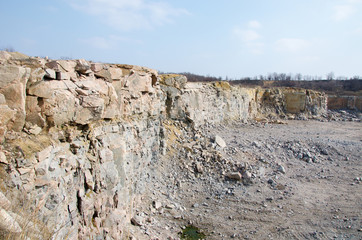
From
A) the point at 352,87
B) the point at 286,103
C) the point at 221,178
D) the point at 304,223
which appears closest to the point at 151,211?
the point at 221,178

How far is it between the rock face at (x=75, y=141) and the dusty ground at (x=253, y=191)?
1.07 metres

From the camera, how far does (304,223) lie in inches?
251

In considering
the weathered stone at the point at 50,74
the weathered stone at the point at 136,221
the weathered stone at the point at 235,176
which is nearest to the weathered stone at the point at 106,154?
the weathered stone at the point at 50,74

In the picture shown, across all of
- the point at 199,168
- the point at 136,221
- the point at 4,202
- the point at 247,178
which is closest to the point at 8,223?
the point at 4,202

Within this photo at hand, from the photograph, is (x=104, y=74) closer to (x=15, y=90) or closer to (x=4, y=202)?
(x=15, y=90)

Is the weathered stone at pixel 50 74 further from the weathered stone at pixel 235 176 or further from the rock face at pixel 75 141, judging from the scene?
the weathered stone at pixel 235 176

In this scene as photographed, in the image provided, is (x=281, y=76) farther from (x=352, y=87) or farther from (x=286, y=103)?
(x=286, y=103)

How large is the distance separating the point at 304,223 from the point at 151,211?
4.00 meters

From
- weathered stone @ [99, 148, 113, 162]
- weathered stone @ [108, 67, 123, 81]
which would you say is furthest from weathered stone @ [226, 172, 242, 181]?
weathered stone @ [108, 67, 123, 81]

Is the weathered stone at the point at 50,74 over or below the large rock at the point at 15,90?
over

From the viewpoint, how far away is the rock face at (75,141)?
300cm

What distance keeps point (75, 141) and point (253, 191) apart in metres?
6.07

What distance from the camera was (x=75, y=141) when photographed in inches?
153

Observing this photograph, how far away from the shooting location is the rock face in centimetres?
300
